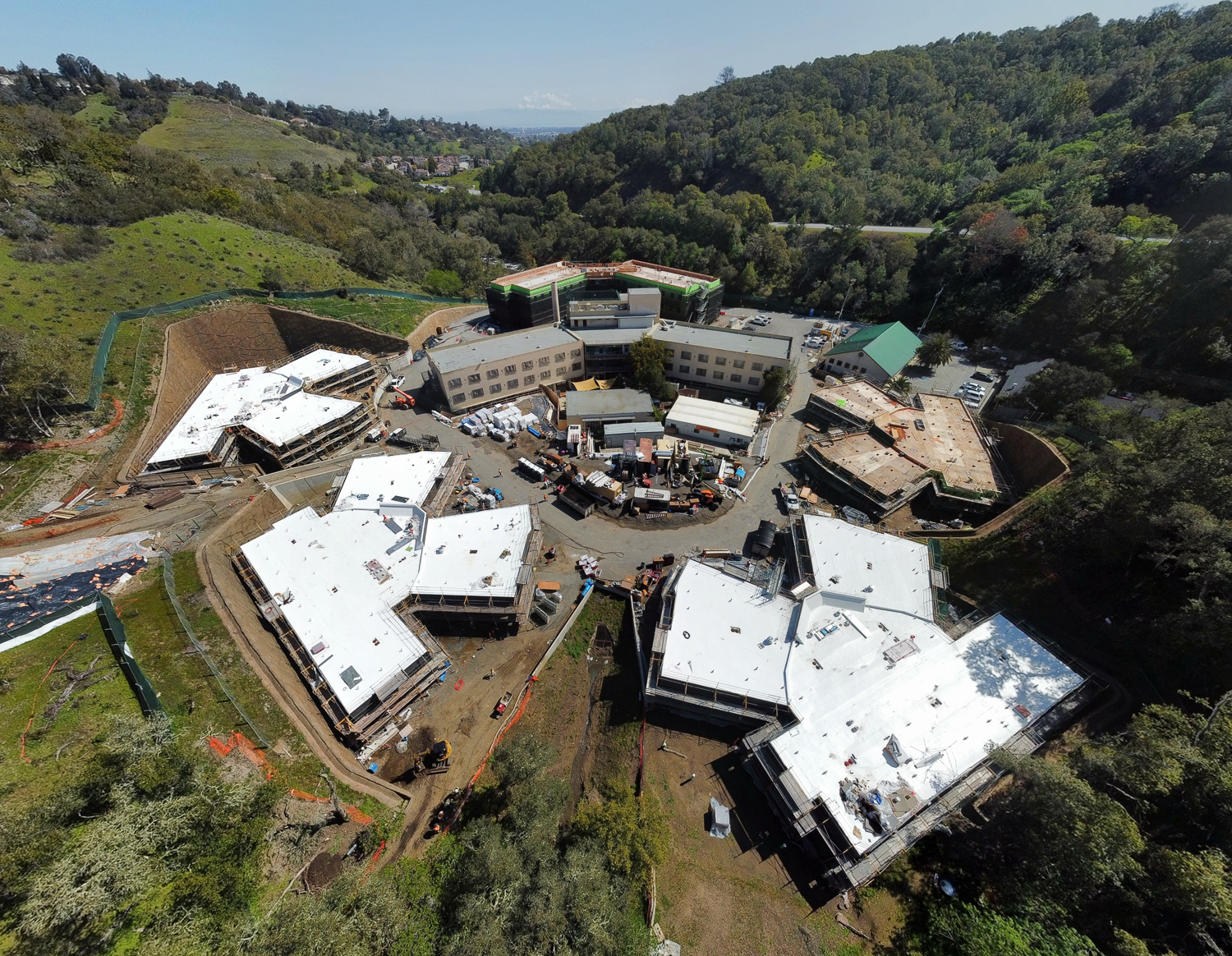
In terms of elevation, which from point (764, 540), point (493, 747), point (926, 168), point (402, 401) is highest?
point (926, 168)

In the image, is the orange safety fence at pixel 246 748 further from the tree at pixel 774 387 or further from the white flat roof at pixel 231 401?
the tree at pixel 774 387

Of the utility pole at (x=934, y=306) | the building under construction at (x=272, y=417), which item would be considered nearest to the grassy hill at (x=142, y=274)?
the building under construction at (x=272, y=417)

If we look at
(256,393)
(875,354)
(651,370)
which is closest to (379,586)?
(256,393)

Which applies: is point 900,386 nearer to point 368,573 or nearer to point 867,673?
point 867,673

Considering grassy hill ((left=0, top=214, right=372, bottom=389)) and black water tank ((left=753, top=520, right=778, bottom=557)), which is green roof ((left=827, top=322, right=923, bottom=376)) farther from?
grassy hill ((left=0, top=214, right=372, bottom=389))

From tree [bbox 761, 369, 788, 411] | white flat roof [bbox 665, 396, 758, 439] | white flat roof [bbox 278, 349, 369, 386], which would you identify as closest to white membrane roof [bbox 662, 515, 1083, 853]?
white flat roof [bbox 665, 396, 758, 439]

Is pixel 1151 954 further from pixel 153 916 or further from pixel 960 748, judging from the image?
pixel 153 916
